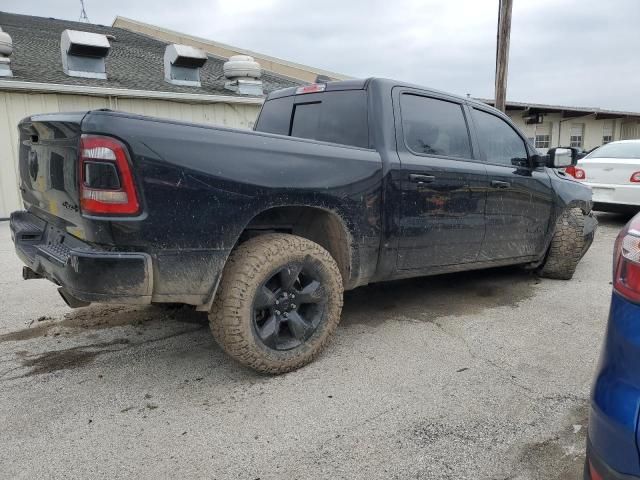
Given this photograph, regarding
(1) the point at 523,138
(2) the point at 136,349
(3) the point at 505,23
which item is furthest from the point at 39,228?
(3) the point at 505,23

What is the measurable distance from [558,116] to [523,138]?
67.0 feet

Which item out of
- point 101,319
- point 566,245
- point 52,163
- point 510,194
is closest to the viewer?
point 52,163

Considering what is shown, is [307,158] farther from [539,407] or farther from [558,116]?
[558,116]

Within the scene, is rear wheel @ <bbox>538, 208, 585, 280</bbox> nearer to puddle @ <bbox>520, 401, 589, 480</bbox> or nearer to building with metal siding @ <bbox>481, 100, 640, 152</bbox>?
puddle @ <bbox>520, 401, 589, 480</bbox>

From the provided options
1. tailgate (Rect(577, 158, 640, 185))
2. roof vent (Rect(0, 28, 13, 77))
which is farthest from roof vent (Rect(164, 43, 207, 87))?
tailgate (Rect(577, 158, 640, 185))

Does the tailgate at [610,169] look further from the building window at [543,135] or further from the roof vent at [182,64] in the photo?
the building window at [543,135]

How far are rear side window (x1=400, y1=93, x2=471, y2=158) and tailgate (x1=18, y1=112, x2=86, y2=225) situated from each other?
2174 millimetres

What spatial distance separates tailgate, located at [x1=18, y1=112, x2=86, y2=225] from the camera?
2.49m

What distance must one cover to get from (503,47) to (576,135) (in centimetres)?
1543

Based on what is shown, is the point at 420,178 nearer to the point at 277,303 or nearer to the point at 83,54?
the point at 277,303

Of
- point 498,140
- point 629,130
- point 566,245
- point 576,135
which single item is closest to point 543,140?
point 576,135

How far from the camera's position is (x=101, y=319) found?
4031mm

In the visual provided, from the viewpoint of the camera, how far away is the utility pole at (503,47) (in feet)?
35.8

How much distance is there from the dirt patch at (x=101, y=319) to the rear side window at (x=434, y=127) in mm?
2195
